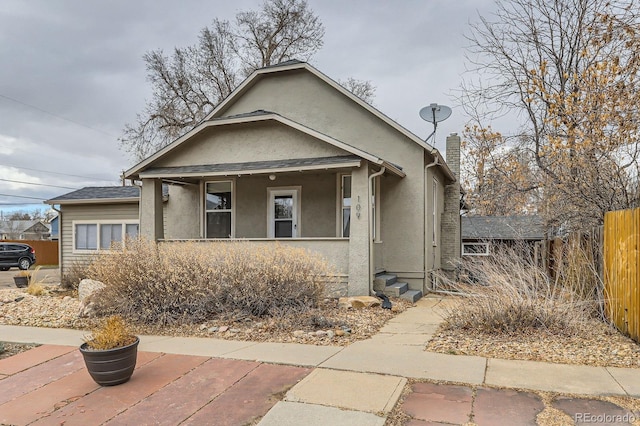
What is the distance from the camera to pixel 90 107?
78.0 feet

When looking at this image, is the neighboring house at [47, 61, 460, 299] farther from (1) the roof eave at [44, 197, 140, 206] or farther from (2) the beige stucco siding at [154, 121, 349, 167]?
(1) the roof eave at [44, 197, 140, 206]

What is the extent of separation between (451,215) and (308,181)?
5.94m

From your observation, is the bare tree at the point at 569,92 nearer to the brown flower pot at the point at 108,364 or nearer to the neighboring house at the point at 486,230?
the neighboring house at the point at 486,230

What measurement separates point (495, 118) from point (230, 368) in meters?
11.7

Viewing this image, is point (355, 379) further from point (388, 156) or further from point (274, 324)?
point (388, 156)

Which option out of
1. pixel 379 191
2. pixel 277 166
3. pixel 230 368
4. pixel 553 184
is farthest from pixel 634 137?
pixel 230 368

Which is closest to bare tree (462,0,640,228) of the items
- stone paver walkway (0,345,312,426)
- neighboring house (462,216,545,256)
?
neighboring house (462,216,545,256)

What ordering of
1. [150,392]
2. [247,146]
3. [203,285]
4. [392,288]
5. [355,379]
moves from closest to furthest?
[150,392], [355,379], [203,285], [392,288], [247,146]

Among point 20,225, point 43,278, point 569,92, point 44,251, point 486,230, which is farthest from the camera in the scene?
point 20,225

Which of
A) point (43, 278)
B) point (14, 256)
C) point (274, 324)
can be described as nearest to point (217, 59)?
point (43, 278)

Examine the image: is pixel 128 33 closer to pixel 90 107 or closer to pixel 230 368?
pixel 90 107

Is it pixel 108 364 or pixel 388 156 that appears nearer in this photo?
pixel 108 364

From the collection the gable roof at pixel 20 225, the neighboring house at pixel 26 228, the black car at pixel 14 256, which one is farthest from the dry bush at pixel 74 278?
the gable roof at pixel 20 225

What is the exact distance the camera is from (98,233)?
16375 millimetres
